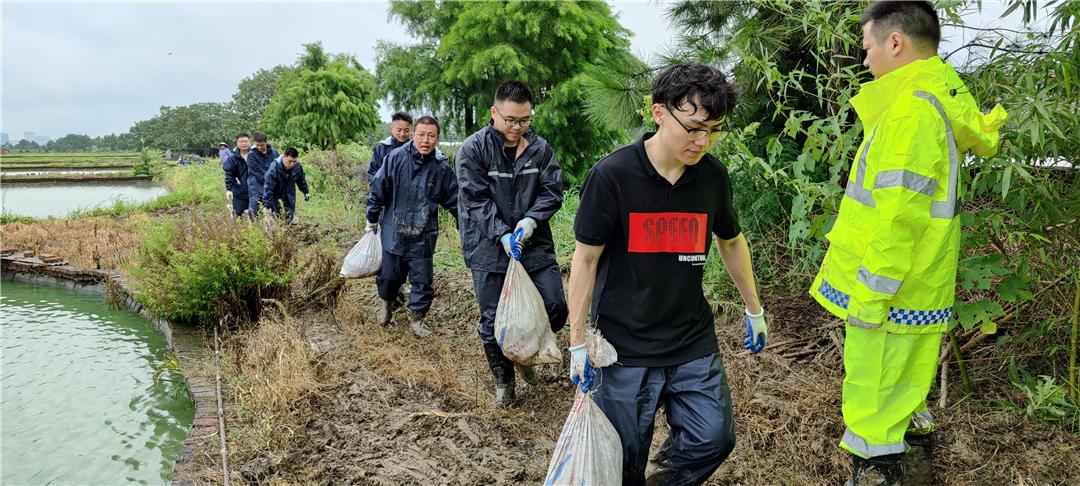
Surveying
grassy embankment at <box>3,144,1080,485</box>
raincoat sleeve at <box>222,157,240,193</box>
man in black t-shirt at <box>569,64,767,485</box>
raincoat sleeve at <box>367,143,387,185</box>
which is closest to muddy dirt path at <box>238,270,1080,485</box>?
grassy embankment at <box>3,144,1080,485</box>

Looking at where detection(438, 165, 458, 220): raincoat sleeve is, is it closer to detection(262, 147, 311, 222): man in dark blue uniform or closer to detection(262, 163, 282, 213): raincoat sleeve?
detection(262, 147, 311, 222): man in dark blue uniform

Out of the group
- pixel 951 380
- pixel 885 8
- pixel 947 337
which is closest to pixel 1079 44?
pixel 885 8

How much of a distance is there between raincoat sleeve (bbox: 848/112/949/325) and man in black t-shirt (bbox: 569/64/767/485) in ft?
1.57

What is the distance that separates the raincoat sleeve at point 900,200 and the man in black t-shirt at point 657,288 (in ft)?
1.57

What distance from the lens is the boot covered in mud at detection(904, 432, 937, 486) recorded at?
94.0 inches

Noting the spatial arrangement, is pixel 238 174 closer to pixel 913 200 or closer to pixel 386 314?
pixel 386 314

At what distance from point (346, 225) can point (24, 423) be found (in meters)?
5.58

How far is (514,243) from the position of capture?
3.28 m

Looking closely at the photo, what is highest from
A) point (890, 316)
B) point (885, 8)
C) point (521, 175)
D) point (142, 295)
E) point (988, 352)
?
point (885, 8)

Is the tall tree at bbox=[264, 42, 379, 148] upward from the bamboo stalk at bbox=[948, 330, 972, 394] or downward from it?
upward

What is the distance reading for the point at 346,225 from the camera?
964 cm

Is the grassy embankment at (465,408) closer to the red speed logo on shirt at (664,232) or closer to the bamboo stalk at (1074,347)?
the bamboo stalk at (1074,347)

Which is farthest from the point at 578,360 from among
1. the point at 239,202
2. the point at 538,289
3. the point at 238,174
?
the point at 239,202

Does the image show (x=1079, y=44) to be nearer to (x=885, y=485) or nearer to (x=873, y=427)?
(x=873, y=427)
